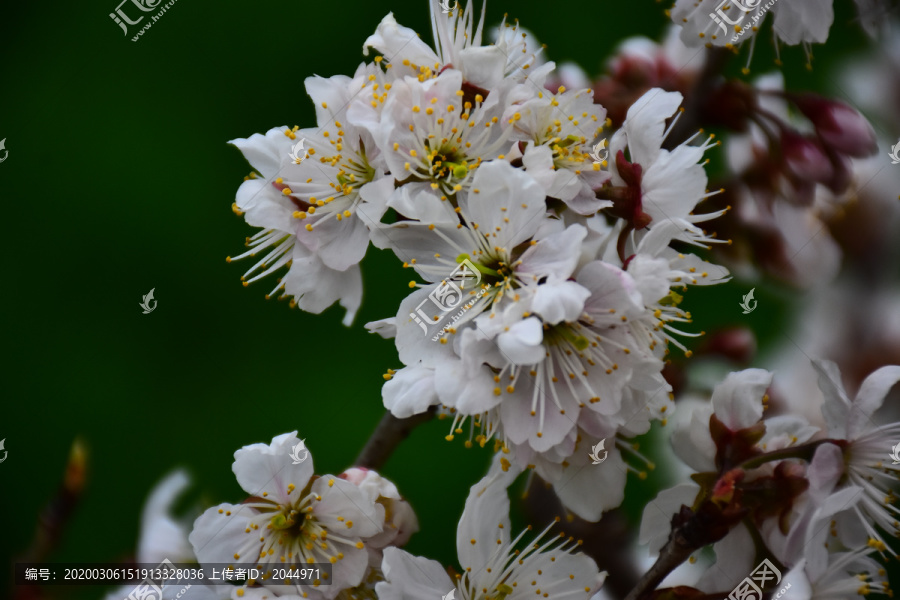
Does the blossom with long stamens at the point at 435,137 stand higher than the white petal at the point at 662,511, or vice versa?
the blossom with long stamens at the point at 435,137

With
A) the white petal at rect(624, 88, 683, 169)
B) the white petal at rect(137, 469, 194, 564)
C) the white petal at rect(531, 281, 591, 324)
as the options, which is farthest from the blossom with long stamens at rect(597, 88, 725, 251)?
the white petal at rect(137, 469, 194, 564)

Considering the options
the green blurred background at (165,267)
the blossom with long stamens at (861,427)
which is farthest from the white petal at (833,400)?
the green blurred background at (165,267)

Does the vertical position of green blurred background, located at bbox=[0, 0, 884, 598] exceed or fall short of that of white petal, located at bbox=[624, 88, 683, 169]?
it falls short

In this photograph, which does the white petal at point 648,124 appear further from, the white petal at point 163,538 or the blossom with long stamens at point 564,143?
the white petal at point 163,538

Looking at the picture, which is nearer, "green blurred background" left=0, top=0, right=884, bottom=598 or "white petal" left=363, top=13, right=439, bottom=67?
"white petal" left=363, top=13, right=439, bottom=67

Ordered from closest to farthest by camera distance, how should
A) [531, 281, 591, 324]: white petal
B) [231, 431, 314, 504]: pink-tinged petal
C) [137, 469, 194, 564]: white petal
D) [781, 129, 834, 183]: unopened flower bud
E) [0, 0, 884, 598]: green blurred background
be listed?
[531, 281, 591, 324]: white petal
[231, 431, 314, 504]: pink-tinged petal
[137, 469, 194, 564]: white petal
[781, 129, 834, 183]: unopened flower bud
[0, 0, 884, 598]: green blurred background

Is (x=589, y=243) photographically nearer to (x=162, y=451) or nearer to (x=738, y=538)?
(x=738, y=538)

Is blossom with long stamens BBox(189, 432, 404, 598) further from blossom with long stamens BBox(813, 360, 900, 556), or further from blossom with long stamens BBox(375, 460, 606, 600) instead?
blossom with long stamens BBox(813, 360, 900, 556)
